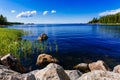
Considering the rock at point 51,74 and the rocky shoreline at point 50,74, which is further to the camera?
the rock at point 51,74

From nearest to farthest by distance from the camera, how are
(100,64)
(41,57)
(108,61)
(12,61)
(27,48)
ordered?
1. (12,61)
2. (100,64)
3. (41,57)
4. (108,61)
5. (27,48)

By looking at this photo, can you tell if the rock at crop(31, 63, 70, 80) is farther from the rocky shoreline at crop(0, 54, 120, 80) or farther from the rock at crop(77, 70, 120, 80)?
the rock at crop(77, 70, 120, 80)

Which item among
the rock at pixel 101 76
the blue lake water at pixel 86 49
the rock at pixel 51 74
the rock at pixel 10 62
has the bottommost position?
the blue lake water at pixel 86 49

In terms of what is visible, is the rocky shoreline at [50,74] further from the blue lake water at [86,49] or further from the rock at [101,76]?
the blue lake water at [86,49]

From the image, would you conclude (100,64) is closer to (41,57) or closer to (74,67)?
(74,67)

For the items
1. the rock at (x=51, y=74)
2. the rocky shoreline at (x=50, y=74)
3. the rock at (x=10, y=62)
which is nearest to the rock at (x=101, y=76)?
the rocky shoreline at (x=50, y=74)

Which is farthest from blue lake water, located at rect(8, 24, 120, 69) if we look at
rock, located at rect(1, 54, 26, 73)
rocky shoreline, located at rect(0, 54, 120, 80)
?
rocky shoreline, located at rect(0, 54, 120, 80)

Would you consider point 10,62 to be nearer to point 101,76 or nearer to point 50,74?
point 50,74

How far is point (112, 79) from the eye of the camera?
7684 mm

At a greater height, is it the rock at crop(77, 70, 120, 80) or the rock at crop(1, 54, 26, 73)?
the rock at crop(77, 70, 120, 80)

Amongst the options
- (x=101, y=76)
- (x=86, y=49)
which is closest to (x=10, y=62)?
(x=101, y=76)

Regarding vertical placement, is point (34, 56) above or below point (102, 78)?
below

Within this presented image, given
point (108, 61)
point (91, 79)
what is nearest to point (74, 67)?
point (108, 61)

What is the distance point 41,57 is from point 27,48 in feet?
24.2
